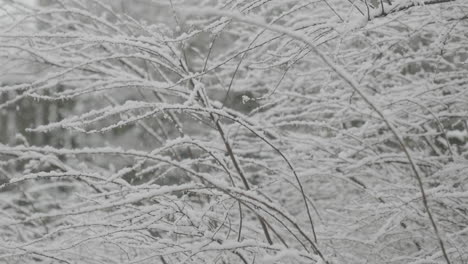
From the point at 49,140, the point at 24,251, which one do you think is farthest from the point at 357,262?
the point at 49,140

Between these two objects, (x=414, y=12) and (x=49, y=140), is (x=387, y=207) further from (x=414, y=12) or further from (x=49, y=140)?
(x=49, y=140)

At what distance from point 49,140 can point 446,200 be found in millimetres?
8386

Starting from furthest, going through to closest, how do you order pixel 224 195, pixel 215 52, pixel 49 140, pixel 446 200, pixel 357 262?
pixel 49 140, pixel 215 52, pixel 357 262, pixel 446 200, pixel 224 195

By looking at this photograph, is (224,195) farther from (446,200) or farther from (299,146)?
(446,200)

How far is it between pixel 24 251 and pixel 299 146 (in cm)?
101

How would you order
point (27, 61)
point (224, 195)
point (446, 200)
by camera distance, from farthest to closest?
point (27, 61)
point (446, 200)
point (224, 195)

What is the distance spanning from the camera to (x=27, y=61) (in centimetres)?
191

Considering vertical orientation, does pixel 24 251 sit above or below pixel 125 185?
below

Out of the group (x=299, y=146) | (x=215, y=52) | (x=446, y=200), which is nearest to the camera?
(x=446, y=200)

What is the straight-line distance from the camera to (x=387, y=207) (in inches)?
52.9

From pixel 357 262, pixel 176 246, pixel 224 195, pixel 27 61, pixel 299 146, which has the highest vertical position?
pixel 27 61

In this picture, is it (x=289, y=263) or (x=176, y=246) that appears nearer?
(x=176, y=246)

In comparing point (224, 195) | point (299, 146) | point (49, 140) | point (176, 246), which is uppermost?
point (49, 140)

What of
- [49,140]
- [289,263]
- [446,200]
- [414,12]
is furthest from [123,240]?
[49,140]
